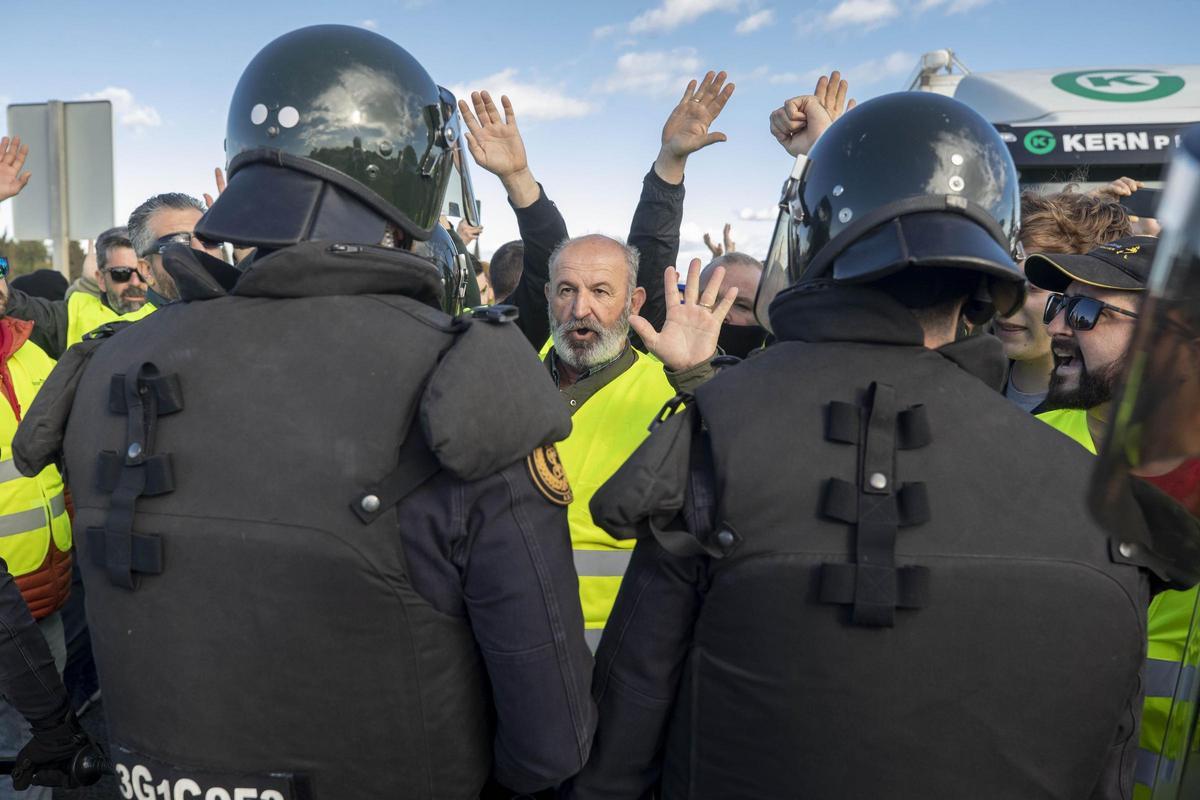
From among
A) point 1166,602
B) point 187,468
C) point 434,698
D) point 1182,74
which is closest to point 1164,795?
point 434,698

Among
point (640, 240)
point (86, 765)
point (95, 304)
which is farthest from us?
point (95, 304)

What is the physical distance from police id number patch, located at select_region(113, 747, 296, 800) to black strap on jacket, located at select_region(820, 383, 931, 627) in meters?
0.93

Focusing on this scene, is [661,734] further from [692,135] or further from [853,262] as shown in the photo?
[692,135]

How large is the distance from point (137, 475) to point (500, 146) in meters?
2.21

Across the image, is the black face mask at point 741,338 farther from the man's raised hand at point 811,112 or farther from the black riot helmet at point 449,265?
the man's raised hand at point 811,112

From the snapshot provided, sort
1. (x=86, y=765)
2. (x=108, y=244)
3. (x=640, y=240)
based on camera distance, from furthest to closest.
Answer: (x=108, y=244) → (x=640, y=240) → (x=86, y=765)

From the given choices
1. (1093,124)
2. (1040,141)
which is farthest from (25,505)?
(1093,124)

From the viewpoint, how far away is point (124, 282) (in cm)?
534

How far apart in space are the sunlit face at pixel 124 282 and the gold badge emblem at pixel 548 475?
177 inches

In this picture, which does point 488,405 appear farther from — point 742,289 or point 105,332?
point 742,289

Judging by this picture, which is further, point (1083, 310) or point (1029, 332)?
point (1029, 332)

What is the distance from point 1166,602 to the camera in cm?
201

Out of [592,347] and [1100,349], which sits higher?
[1100,349]

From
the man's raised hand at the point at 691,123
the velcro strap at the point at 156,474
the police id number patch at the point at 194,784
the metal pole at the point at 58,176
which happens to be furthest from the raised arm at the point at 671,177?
the metal pole at the point at 58,176
